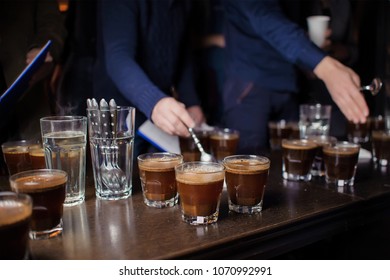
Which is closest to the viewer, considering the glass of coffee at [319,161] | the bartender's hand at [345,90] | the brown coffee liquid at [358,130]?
the glass of coffee at [319,161]

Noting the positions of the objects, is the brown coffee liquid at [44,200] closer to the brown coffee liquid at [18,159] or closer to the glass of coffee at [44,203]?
the glass of coffee at [44,203]

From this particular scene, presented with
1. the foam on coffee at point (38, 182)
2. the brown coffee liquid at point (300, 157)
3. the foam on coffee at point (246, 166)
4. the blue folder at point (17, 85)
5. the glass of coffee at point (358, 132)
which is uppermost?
the blue folder at point (17, 85)

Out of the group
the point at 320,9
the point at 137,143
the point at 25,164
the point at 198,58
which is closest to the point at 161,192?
the point at 25,164

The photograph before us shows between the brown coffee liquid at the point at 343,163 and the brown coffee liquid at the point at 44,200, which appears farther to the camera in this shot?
the brown coffee liquid at the point at 343,163

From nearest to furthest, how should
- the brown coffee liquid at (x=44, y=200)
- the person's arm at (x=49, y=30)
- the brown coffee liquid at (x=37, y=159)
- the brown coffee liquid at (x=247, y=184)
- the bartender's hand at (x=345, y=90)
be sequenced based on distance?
the brown coffee liquid at (x=44, y=200) → the brown coffee liquid at (x=247, y=184) → the brown coffee liquid at (x=37, y=159) → the bartender's hand at (x=345, y=90) → the person's arm at (x=49, y=30)

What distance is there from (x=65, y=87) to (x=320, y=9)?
57.7 inches

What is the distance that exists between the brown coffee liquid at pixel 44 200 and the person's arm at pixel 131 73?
1.97ft

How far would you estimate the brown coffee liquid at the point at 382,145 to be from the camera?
159 centimetres

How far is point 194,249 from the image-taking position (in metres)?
0.83

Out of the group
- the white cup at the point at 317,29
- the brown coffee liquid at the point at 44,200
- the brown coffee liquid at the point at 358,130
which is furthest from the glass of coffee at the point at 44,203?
the brown coffee liquid at the point at 358,130

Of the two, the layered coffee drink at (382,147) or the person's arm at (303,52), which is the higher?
the person's arm at (303,52)

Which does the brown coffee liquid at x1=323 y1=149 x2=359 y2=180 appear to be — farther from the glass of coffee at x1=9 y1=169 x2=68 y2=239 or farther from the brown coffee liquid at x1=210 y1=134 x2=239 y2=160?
the glass of coffee at x1=9 y1=169 x2=68 y2=239

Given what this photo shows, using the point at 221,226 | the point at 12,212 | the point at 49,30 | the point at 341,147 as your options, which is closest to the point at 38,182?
the point at 12,212

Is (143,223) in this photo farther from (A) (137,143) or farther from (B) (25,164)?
(A) (137,143)
